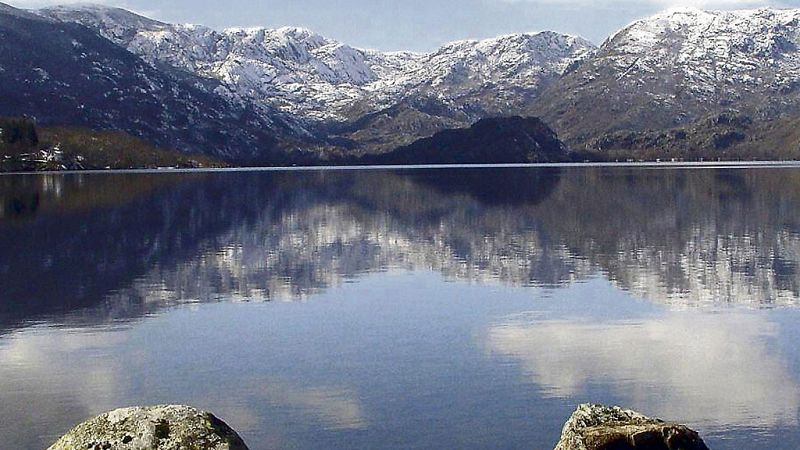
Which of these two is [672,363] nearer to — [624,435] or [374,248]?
[624,435]

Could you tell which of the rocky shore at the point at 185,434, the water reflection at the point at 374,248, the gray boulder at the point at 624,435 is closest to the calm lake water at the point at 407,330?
the water reflection at the point at 374,248

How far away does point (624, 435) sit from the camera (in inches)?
639

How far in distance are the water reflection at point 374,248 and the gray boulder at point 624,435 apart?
2908cm

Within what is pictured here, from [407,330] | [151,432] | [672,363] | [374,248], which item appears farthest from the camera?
[374,248]

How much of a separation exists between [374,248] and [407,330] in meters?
34.1

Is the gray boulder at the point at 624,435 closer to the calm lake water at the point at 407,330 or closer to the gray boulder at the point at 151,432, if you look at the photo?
the calm lake water at the point at 407,330

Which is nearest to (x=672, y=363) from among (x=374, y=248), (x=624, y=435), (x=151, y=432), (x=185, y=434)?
(x=624, y=435)

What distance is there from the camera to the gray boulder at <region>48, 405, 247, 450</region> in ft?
50.8

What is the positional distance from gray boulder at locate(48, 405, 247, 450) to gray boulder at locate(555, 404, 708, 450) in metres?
6.30

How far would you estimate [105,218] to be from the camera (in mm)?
104375

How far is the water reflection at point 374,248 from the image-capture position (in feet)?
164

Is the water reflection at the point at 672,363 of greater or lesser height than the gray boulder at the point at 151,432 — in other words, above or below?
below

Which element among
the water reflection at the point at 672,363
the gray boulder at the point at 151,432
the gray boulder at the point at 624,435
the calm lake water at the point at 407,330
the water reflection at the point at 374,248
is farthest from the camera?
the water reflection at the point at 374,248

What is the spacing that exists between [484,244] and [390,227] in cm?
1844
